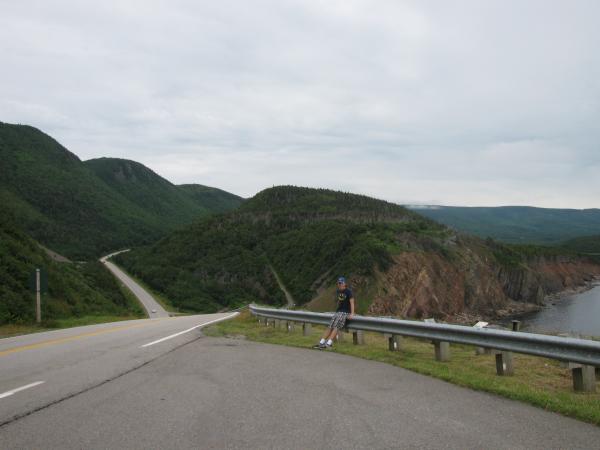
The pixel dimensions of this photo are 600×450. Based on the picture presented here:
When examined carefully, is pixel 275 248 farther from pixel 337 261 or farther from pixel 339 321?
pixel 339 321

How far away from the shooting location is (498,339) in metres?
8.16

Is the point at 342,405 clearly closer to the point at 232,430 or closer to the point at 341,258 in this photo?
the point at 232,430

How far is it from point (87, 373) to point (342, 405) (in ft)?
14.1

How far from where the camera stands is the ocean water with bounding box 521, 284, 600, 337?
75.7 metres

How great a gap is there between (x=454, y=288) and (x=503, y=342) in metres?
83.6

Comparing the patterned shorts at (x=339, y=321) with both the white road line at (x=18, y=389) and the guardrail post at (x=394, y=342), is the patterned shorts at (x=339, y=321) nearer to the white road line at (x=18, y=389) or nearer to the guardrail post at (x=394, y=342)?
the guardrail post at (x=394, y=342)

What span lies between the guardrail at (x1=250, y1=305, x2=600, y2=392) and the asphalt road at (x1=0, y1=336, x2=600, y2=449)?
1195 mm

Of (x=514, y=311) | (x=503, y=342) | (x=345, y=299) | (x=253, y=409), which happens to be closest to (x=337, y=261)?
(x=514, y=311)

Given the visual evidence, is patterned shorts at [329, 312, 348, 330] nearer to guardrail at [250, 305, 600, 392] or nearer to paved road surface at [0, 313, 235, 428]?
guardrail at [250, 305, 600, 392]

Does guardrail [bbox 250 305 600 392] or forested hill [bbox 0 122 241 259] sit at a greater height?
forested hill [bbox 0 122 241 259]

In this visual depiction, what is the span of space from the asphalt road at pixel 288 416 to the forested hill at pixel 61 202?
125 metres

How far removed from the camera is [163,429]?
17.2 ft

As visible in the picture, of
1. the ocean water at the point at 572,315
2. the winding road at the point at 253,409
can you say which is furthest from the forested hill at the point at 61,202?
the winding road at the point at 253,409

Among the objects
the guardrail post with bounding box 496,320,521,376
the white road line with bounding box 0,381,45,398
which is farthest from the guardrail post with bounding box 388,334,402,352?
the white road line with bounding box 0,381,45,398
